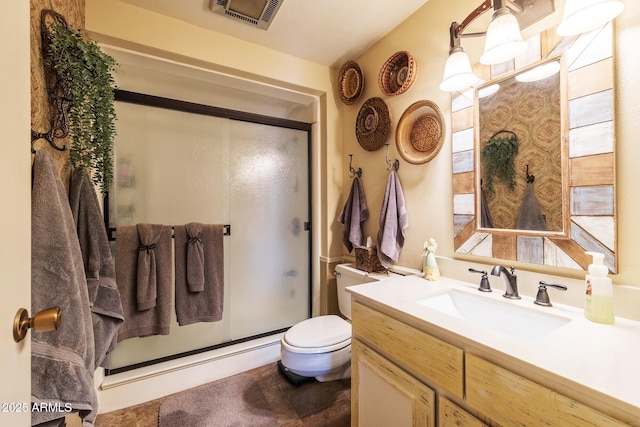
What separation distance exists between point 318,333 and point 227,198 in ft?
3.61

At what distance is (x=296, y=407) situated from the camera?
150 centimetres

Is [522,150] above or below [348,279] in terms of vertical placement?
above

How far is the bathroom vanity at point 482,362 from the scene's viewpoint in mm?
549

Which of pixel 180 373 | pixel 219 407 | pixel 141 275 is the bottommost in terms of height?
pixel 219 407

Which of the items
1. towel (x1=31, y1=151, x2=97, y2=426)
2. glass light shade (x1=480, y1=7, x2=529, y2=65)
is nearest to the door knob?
towel (x1=31, y1=151, x2=97, y2=426)

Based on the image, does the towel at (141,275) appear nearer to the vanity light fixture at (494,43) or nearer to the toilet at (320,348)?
the toilet at (320,348)

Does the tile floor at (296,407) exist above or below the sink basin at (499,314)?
below

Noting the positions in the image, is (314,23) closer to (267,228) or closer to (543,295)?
(267,228)

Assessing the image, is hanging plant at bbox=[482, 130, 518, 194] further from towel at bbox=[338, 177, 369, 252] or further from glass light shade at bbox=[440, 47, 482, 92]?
towel at bbox=[338, 177, 369, 252]

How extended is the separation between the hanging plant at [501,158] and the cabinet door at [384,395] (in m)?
0.87

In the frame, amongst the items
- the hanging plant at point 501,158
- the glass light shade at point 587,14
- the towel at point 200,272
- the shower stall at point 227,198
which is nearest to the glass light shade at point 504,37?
the glass light shade at point 587,14

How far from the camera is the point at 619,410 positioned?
0.49m

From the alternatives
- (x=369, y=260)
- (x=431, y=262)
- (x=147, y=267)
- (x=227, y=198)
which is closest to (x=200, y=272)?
(x=147, y=267)
